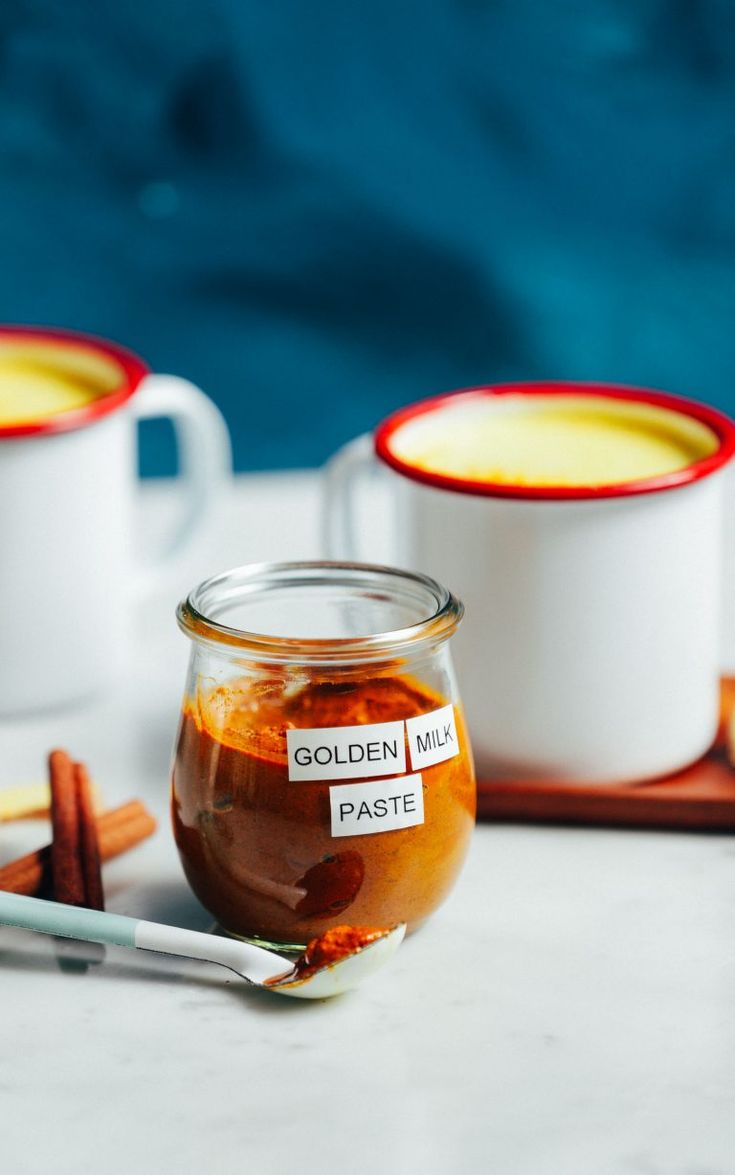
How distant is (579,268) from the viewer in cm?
169

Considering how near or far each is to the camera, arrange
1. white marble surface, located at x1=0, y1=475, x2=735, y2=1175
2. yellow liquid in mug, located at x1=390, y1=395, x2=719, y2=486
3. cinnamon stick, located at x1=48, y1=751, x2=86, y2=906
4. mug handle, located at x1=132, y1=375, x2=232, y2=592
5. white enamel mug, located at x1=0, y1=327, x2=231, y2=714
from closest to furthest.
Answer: white marble surface, located at x1=0, y1=475, x2=735, y2=1175
cinnamon stick, located at x1=48, y1=751, x2=86, y2=906
yellow liquid in mug, located at x1=390, y1=395, x2=719, y2=486
white enamel mug, located at x1=0, y1=327, x2=231, y2=714
mug handle, located at x1=132, y1=375, x2=232, y2=592

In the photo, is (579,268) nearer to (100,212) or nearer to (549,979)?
(100,212)

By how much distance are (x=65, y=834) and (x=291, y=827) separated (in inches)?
6.5

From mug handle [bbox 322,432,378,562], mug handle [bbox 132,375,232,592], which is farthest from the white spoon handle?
mug handle [bbox 132,375,232,592]

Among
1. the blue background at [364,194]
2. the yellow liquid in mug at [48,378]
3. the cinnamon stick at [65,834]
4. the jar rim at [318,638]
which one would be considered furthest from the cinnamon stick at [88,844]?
the blue background at [364,194]

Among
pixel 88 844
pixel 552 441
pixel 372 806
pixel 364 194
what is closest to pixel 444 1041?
pixel 372 806

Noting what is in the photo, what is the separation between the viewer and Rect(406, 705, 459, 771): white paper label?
0.66 m

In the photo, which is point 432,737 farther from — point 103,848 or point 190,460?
point 190,460

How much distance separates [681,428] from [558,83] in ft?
2.71

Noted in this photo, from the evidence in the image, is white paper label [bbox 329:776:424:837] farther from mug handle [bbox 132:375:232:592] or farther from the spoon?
mug handle [bbox 132:375:232:592]

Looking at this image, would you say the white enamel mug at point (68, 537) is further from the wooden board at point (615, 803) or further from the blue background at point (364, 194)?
the blue background at point (364, 194)

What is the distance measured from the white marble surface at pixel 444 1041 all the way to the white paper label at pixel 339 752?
101 mm

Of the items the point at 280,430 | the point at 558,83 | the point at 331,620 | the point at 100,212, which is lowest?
the point at 280,430

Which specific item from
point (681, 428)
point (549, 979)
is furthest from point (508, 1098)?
point (681, 428)
